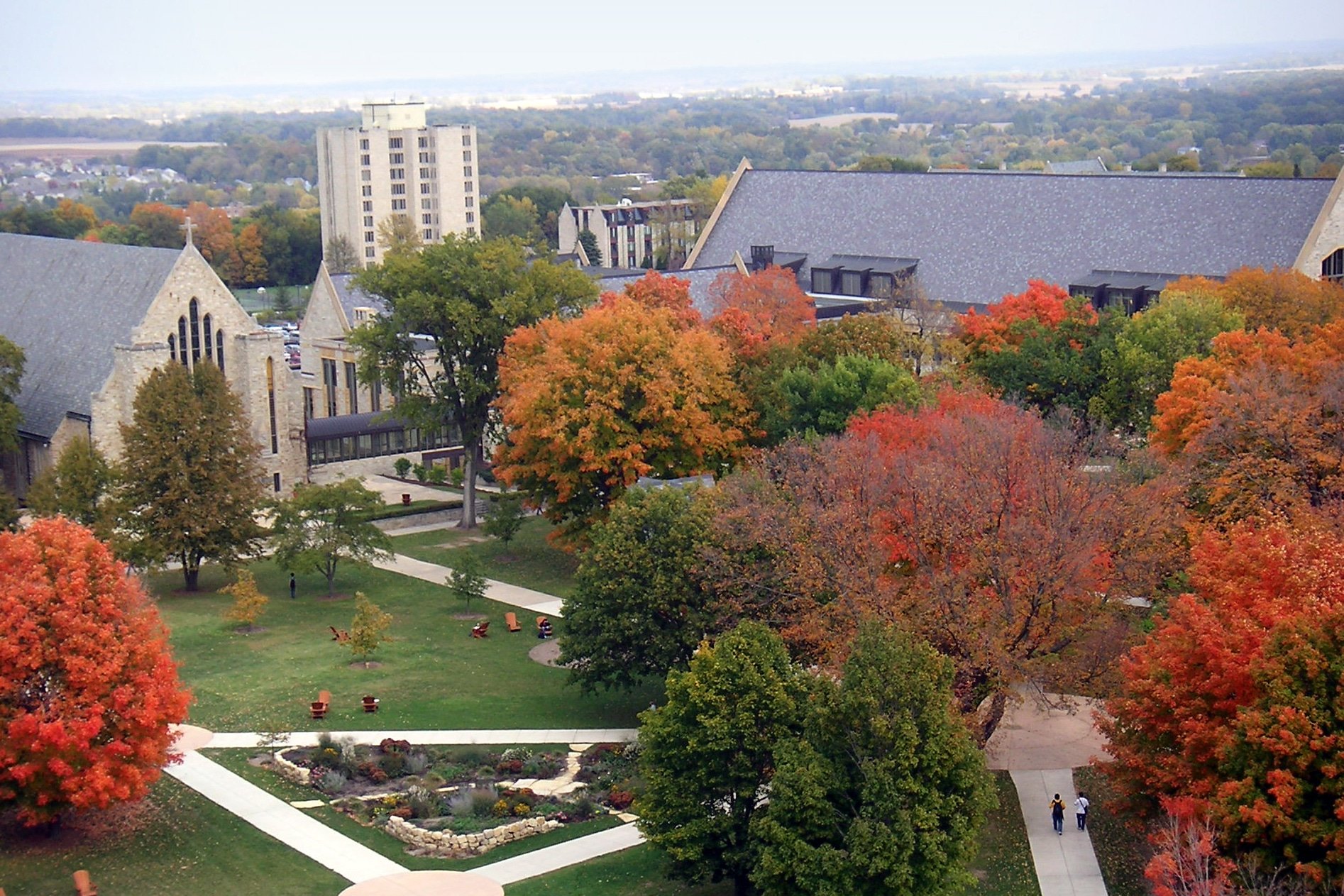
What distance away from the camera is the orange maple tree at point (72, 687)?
33656 millimetres

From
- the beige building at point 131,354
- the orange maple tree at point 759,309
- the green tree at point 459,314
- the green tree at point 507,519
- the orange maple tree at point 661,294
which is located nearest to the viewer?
the green tree at point 507,519

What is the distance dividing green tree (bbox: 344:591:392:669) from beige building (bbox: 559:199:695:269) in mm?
99180

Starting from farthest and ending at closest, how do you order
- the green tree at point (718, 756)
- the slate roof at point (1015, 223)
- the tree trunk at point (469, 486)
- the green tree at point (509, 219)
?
1. the green tree at point (509, 219)
2. the slate roof at point (1015, 223)
3. the tree trunk at point (469, 486)
4. the green tree at point (718, 756)

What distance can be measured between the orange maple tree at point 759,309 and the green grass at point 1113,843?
23.9 m

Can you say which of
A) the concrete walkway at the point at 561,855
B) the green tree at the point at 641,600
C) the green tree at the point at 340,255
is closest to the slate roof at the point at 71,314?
the green tree at the point at 641,600

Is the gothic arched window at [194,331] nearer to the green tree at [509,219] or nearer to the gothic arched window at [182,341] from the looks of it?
the gothic arched window at [182,341]

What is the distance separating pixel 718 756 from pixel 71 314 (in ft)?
149

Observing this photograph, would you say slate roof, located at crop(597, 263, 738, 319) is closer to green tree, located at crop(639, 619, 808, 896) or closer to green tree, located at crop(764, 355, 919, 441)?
green tree, located at crop(764, 355, 919, 441)

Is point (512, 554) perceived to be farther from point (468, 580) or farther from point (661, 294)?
point (661, 294)

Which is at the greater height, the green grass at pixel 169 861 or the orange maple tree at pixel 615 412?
the orange maple tree at pixel 615 412

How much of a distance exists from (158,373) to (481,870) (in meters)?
26.4

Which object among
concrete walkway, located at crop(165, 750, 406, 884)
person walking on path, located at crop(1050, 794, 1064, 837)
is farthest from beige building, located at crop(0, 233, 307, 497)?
person walking on path, located at crop(1050, 794, 1064, 837)

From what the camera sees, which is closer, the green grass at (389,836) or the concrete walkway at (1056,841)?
the concrete walkway at (1056,841)

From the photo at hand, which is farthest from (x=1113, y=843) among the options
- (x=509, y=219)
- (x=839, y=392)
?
(x=509, y=219)
